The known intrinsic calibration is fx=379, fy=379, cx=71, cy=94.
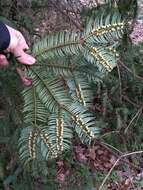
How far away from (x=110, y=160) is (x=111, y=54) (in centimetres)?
226

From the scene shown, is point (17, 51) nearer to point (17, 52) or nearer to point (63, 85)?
point (17, 52)

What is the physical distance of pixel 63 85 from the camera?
1434mm

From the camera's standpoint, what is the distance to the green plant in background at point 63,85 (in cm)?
131

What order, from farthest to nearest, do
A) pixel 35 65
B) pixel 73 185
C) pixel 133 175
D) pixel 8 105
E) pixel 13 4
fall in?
pixel 133 175 → pixel 73 185 → pixel 13 4 → pixel 8 105 → pixel 35 65

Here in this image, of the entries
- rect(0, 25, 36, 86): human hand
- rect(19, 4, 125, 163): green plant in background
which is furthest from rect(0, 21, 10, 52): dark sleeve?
rect(19, 4, 125, 163): green plant in background

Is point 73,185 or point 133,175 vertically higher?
point 73,185

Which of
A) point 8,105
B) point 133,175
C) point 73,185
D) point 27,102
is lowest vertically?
point 133,175

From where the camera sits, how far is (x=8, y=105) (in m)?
1.94

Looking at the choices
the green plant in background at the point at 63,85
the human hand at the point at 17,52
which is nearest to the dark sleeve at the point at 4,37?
the human hand at the point at 17,52

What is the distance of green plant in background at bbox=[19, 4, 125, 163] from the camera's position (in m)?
1.31

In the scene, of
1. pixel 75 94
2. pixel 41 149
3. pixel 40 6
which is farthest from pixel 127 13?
pixel 41 149

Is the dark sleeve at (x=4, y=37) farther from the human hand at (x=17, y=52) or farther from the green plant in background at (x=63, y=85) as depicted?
the green plant in background at (x=63, y=85)

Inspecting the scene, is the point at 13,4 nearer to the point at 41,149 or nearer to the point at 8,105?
the point at 8,105

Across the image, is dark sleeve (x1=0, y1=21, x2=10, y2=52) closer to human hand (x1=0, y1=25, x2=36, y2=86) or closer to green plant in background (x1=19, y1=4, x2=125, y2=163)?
human hand (x1=0, y1=25, x2=36, y2=86)
